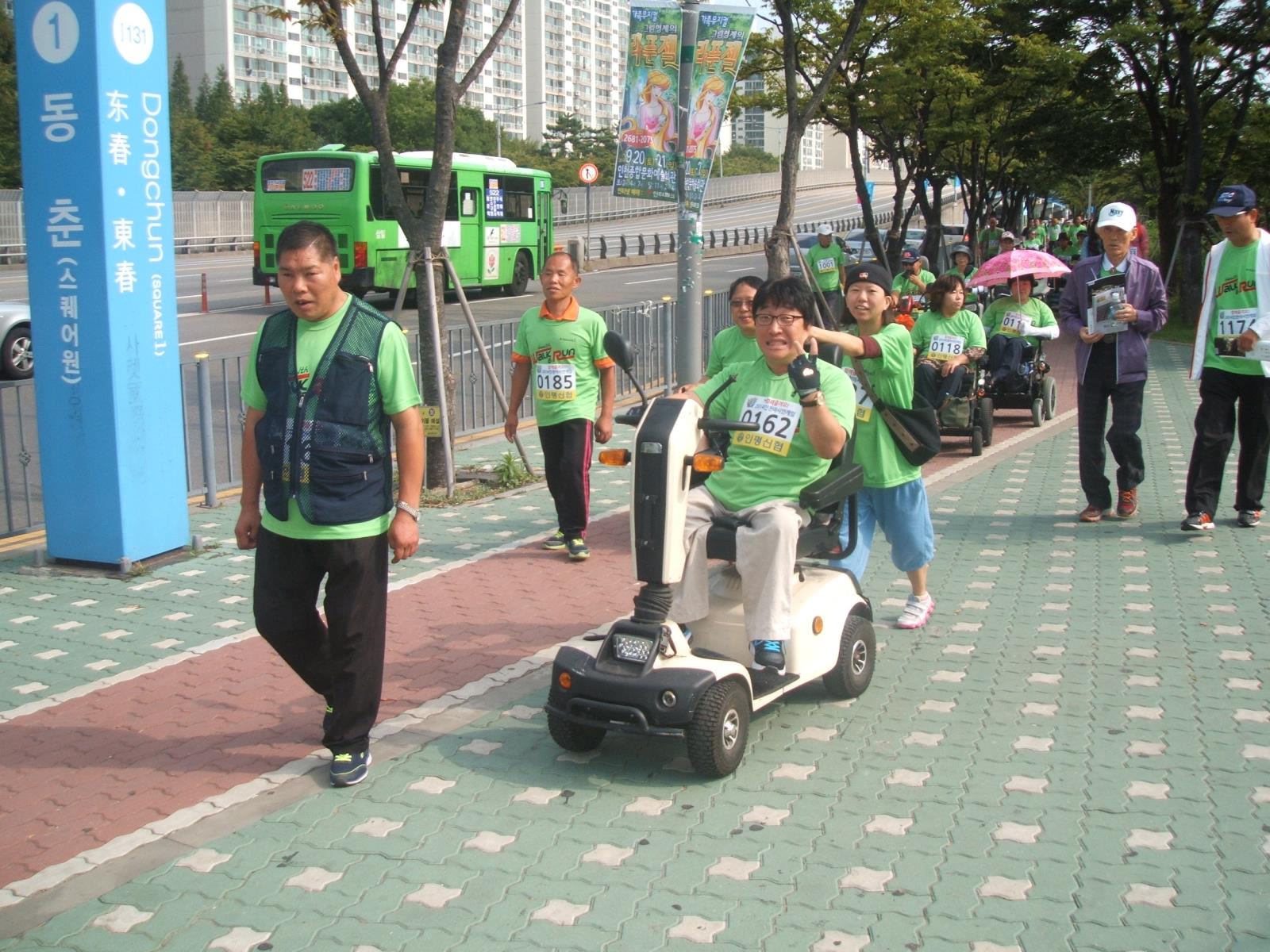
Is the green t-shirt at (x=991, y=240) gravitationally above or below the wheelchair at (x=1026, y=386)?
above

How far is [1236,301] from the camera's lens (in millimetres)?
7996

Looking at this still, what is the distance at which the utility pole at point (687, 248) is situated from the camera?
9.65 meters

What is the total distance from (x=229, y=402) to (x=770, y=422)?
6.98 m

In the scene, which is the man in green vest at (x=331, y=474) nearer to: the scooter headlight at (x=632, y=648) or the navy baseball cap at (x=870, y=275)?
the scooter headlight at (x=632, y=648)

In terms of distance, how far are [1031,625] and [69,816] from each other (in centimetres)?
437

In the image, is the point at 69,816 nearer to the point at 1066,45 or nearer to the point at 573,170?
the point at 1066,45

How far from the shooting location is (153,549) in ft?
24.5

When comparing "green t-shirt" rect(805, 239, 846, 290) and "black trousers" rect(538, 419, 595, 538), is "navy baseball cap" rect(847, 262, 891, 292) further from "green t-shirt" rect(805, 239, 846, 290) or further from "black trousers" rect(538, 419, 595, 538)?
"green t-shirt" rect(805, 239, 846, 290)

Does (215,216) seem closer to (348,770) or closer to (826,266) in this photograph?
(826,266)

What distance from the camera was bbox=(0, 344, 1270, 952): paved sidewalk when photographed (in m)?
3.65

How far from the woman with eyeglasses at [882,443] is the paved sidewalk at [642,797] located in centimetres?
51

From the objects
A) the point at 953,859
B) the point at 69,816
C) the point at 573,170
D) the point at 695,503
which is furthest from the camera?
the point at 573,170

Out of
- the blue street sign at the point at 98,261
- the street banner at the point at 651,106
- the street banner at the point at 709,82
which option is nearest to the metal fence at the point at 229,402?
the blue street sign at the point at 98,261

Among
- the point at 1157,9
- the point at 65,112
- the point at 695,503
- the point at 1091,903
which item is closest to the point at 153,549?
the point at 65,112
